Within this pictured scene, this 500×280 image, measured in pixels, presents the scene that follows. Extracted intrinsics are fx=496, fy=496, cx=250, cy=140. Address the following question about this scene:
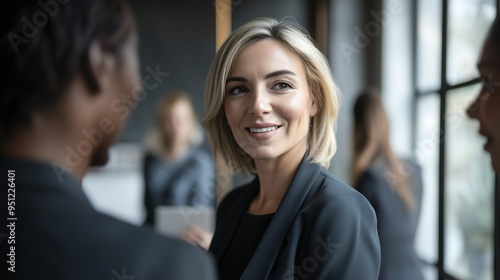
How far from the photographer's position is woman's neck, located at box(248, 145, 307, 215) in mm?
452

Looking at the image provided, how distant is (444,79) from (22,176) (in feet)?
1.34

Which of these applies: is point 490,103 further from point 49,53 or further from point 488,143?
point 49,53

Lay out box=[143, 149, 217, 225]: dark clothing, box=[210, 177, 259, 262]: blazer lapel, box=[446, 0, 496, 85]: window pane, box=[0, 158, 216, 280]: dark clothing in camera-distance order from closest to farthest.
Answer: box=[0, 158, 216, 280]: dark clothing < box=[210, 177, 259, 262]: blazer lapel < box=[446, 0, 496, 85]: window pane < box=[143, 149, 217, 225]: dark clothing

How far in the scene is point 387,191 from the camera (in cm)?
57

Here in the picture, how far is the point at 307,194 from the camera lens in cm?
43

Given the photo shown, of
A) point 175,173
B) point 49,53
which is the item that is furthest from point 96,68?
point 175,173

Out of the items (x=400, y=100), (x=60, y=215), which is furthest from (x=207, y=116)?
(x=400, y=100)

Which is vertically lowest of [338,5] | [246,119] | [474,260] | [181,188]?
[474,260]

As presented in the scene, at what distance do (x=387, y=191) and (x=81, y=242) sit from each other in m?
0.34

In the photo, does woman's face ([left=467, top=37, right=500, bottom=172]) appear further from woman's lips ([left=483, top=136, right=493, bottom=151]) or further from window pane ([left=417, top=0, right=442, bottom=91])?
window pane ([left=417, top=0, right=442, bottom=91])

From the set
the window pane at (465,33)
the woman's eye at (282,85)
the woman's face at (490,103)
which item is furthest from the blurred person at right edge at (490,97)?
the woman's eye at (282,85)

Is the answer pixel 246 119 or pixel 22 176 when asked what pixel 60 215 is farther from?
pixel 246 119

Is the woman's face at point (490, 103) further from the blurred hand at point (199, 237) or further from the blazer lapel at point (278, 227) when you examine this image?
the blurred hand at point (199, 237)

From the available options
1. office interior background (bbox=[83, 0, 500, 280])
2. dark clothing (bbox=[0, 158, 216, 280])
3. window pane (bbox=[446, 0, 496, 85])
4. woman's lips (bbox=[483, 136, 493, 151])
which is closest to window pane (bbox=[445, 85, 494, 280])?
office interior background (bbox=[83, 0, 500, 280])
